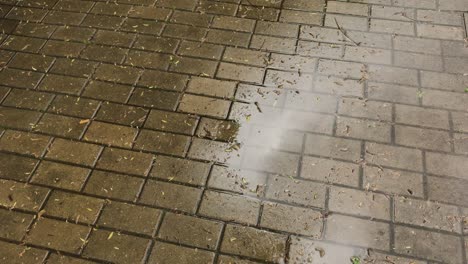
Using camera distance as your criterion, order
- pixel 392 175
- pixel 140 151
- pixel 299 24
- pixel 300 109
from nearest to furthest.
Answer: pixel 392 175, pixel 140 151, pixel 300 109, pixel 299 24

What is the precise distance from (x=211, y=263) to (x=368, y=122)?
166cm

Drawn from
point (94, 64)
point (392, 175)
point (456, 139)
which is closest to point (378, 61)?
point (456, 139)

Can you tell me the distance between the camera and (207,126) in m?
3.34

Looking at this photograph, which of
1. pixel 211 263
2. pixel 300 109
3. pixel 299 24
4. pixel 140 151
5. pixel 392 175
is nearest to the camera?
pixel 211 263

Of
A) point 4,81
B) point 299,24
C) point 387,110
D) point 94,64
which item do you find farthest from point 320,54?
point 4,81

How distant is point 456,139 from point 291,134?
125 cm

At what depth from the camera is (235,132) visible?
129 inches

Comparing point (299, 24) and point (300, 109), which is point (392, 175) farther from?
point (299, 24)

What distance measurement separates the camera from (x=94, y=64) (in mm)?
3873

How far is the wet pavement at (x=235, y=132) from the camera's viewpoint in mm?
2725

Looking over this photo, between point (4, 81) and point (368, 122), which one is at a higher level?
point (4, 81)

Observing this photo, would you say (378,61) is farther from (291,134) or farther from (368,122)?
(291,134)

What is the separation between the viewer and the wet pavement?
2.72 m

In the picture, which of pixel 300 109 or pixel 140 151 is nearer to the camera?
pixel 140 151
